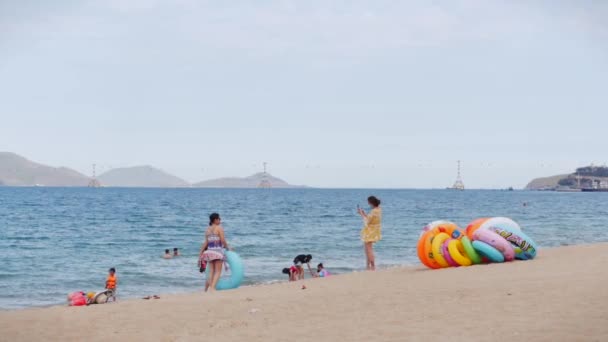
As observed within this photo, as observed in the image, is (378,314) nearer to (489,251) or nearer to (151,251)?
(489,251)

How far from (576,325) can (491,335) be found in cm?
84

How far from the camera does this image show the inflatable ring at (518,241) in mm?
12969

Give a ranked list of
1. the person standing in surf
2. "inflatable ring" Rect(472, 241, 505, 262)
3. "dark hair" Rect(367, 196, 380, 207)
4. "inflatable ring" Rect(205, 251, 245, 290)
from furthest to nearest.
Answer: "dark hair" Rect(367, 196, 380, 207)
"inflatable ring" Rect(205, 251, 245, 290)
"inflatable ring" Rect(472, 241, 505, 262)
the person standing in surf

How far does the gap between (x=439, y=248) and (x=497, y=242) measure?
1047 mm

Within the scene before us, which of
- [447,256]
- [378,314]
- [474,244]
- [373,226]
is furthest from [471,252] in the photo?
[378,314]

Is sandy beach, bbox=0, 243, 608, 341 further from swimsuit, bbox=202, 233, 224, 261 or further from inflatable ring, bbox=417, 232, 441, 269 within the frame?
inflatable ring, bbox=417, 232, 441, 269

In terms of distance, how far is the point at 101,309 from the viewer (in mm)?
10219

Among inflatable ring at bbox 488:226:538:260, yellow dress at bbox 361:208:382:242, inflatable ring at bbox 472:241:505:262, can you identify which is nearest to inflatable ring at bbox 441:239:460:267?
inflatable ring at bbox 472:241:505:262

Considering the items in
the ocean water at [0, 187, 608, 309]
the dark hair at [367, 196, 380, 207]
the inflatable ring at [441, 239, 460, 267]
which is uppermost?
the dark hair at [367, 196, 380, 207]

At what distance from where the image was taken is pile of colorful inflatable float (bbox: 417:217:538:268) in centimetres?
1284

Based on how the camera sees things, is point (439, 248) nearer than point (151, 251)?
Yes

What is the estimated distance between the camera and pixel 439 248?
12.9 m

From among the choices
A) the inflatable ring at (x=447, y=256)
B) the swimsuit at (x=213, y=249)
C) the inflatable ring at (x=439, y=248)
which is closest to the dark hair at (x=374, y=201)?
the inflatable ring at (x=439, y=248)

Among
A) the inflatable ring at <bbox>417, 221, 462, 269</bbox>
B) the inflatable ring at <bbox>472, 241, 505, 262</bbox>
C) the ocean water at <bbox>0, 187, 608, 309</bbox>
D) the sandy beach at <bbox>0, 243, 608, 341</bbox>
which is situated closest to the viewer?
the sandy beach at <bbox>0, 243, 608, 341</bbox>
